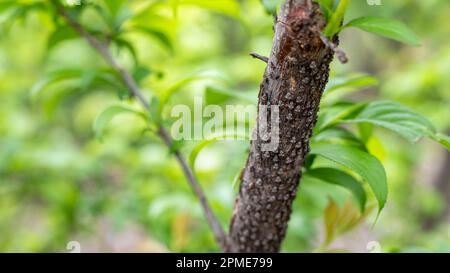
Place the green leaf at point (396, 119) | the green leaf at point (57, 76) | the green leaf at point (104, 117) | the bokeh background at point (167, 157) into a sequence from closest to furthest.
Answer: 1. the green leaf at point (396, 119)
2. the green leaf at point (104, 117)
3. the green leaf at point (57, 76)
4. the bokeh background at point (167, 157)

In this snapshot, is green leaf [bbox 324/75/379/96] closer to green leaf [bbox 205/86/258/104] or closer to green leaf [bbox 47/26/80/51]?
green leaf [bbox 205/86/258/104]

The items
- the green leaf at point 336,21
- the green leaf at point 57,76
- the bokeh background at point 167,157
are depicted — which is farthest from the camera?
the bokeh background at point 167,157

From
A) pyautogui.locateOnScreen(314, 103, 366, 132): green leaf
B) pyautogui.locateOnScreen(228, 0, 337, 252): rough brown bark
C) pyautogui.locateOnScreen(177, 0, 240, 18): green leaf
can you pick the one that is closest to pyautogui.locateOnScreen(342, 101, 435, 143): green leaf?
pyautogui.locateOnScreen(314, 103, 366, 132): green leaf

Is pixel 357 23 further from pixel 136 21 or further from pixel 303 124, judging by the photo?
pixel 136 21

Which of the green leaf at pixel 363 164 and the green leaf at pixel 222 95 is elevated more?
the green leaf at pixel 222 95

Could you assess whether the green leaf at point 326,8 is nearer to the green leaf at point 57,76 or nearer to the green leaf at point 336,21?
the green leaf at point 336,21

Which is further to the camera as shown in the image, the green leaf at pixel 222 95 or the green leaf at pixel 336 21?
the green leaf at pixel 222 95

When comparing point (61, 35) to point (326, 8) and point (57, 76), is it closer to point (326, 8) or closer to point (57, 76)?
point (57, 76)

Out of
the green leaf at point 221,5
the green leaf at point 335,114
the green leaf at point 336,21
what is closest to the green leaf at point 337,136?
the green leaf at point 335,114
